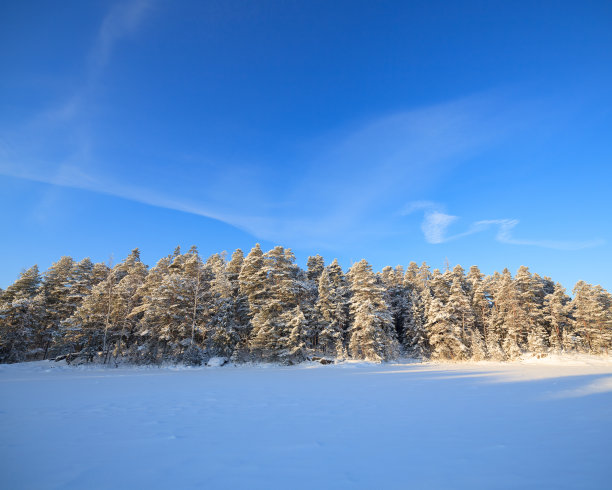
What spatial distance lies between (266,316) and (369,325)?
10.9 meters

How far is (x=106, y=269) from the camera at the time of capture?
3706 centimetres

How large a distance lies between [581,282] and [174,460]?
5799 cm

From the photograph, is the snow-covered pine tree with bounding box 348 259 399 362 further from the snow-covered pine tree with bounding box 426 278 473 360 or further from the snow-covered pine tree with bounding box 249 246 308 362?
the snow-covered pine tree with bounding box 249 246 308 362

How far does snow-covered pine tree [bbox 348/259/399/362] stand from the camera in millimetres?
29875

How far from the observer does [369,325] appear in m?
30.1

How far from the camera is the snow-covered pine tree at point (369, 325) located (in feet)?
98.0

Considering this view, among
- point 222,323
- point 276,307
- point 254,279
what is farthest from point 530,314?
point 222,323

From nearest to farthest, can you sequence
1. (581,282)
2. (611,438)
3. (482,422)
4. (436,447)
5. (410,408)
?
(436,447), (611,438), (482,422), (410,408), (581,282)

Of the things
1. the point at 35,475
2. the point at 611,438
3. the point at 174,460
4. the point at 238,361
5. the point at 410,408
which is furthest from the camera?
the point at 238,361

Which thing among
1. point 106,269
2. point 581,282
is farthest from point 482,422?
point 581,282

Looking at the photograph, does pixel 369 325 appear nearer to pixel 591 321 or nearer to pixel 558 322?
pixel 558 322

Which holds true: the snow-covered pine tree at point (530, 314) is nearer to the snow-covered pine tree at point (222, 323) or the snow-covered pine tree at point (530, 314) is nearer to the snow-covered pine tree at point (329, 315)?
the snow-covered pine tree at point (329, 315)

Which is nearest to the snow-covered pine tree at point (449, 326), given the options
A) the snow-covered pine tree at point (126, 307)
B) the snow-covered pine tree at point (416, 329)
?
the snow-covered pine tree at point (416, 329)

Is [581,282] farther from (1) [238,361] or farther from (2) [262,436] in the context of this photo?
(2) [262,436]
